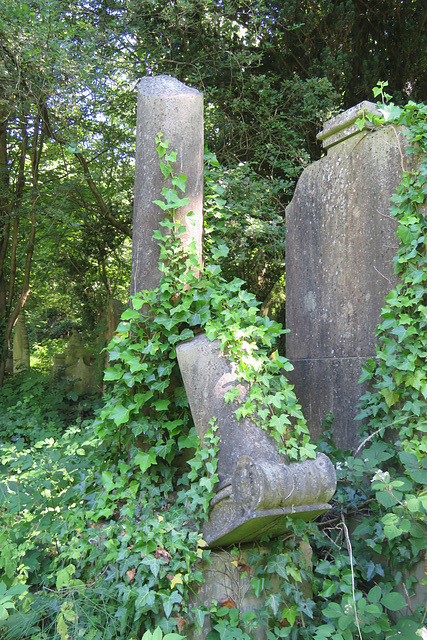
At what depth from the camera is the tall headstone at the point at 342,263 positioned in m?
3.12

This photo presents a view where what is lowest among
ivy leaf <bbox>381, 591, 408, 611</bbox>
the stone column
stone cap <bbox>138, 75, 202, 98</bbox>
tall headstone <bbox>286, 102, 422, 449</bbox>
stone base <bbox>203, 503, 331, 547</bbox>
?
ivy leaf <bbox>381, 591, 408, 611</bbox>

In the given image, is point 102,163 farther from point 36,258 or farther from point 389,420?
point 389,420

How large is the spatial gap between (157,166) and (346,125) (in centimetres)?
139

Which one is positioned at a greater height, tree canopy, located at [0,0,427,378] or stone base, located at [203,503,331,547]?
tree canopy, located at [0,0,427,378]

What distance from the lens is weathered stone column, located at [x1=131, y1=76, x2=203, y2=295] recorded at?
299 cm

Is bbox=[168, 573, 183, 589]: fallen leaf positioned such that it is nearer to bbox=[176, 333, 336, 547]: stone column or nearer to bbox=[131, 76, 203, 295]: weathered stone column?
bbox=[176, 333, 336, 547]: stone column

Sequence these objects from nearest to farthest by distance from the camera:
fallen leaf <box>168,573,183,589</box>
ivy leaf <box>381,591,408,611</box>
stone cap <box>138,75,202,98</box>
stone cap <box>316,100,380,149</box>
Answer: ivy leaf <box>381,591,408,611</box>, fallen leaf <box>168,573,183,589</box>, stone cap <box>138,75,202,98</box>, stone cap <box>316,100,380,149</box>

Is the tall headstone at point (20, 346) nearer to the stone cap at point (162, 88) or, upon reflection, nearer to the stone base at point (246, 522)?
the stone cap at point (162, 88)

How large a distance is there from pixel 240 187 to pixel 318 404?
11.2 feet

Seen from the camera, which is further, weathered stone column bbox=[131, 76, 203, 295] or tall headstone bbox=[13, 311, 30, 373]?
tall headstone bbox=[13, 311, 30, 373]

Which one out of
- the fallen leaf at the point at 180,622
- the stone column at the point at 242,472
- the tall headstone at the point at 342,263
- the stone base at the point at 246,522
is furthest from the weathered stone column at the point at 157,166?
the fallen leaf at the point at 180,622

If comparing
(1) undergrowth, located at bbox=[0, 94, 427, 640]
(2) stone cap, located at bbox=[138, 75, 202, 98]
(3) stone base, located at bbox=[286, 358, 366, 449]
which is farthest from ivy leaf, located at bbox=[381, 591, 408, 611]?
(2) stone cap, located at bbox=[138, 75, 202, 98]

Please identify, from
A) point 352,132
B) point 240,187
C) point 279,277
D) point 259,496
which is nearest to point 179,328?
point 259,496

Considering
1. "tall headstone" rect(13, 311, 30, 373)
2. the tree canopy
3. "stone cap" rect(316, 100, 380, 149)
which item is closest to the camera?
"stone cap" rect(316, 100, 380, 149)
